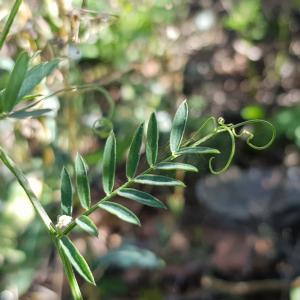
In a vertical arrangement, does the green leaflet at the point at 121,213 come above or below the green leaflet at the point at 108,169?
below

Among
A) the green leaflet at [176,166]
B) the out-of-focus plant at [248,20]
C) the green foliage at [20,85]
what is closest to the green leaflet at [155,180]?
the green leaflet at [176,166]

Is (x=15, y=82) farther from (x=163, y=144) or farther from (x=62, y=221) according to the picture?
(x=163, y=144)

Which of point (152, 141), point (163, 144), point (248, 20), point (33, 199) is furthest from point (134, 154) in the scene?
point (248, 20)

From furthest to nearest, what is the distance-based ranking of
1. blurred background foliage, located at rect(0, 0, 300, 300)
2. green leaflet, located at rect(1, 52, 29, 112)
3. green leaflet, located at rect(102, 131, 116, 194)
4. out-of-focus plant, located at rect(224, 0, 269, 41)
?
out-of-focus plant, located at rect(224, 0, 269, 41)
blurred background foliage, located at rect(0, 0, 300, 300)
green leaflet, located at rect(102, 131, 116, 194)
green leaflet, located at rect(1, 52, 29, 112)

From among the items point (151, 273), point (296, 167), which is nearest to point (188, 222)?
point (151, 273)

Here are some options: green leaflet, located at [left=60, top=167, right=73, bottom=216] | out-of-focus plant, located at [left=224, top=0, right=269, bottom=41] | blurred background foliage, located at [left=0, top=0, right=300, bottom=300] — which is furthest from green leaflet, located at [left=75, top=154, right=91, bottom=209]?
out-of-focus plant, located at [left=224, top=0, right=269, bottom=41]

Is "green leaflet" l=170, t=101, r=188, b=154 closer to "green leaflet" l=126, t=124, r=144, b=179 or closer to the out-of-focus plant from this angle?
"green leaflet" l=126, t=124, r=144, b=179

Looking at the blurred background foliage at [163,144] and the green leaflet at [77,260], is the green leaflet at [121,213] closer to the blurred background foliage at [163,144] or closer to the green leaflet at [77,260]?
the green leaflet at [77,260]
